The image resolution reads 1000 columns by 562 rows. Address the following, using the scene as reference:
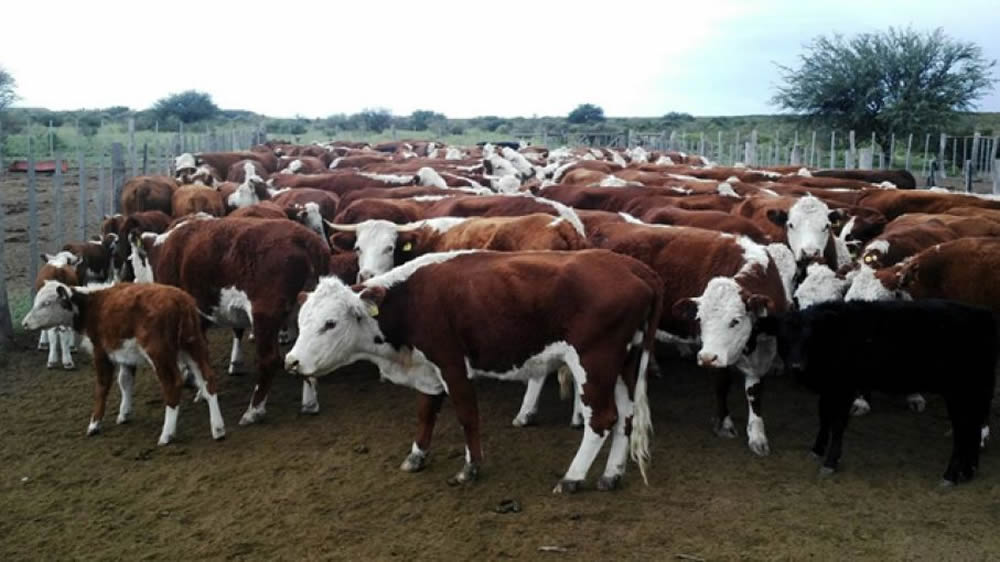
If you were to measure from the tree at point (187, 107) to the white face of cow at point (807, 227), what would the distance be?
58276 millimetres

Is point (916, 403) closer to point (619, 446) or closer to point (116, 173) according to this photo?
point (619, 446)

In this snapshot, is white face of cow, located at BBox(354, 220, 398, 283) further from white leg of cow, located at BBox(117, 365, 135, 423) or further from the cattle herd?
white leg of cow, located at BBox(117, 365, 135, 423)

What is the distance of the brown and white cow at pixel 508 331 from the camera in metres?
5.91

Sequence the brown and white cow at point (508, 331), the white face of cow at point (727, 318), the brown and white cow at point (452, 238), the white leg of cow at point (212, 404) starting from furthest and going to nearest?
the brown and white cow at point (452, 238) → the white leg of cow at point (212, 404) → the white face of cow at point (727, 318) → the brown and white cow at point (508, 331)

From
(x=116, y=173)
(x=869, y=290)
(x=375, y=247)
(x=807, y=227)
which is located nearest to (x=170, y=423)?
(x=375, y=247)

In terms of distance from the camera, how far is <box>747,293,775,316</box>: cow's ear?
258 inches

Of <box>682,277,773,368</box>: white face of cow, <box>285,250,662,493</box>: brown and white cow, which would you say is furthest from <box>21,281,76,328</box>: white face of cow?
<box>682,277,773,368</box>: white face of cow

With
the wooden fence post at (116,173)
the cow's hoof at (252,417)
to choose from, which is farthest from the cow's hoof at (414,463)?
the wooden fence post at (116,173)

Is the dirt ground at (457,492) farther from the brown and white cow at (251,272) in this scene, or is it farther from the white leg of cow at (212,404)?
the brown and white cow at (251,272)

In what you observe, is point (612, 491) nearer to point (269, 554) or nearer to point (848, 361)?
point (848, 361)

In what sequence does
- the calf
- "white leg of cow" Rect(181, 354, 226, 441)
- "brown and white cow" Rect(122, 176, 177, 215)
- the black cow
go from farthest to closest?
1. "brown and white cow" Rect(122, 176, 177, 215)
2. "white leg of cow" Rect(181, 354, 226, 441)
3. the calf
4. the black cow

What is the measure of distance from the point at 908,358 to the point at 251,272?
5.34 metres

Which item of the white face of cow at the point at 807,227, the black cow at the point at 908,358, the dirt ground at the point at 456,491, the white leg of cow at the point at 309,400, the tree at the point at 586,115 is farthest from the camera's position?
the tree at the point at 586,115

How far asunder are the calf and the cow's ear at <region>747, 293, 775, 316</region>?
4.29 m
